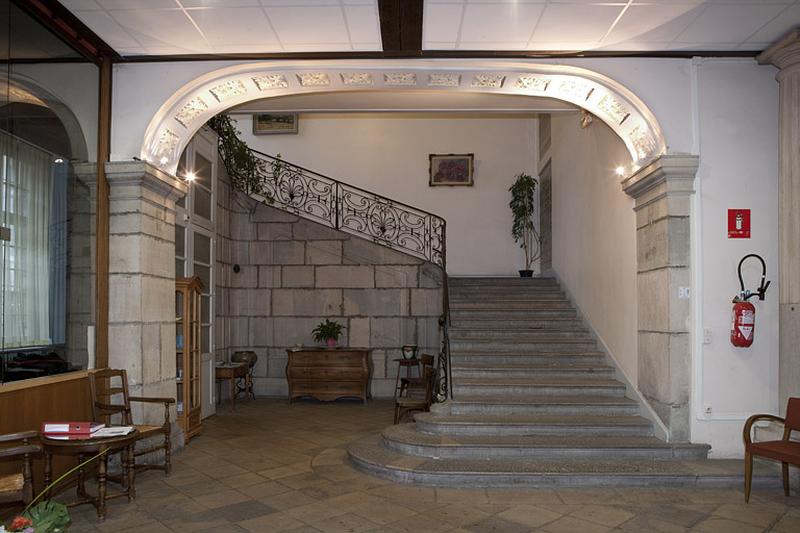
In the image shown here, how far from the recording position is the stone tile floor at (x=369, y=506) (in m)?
4.07

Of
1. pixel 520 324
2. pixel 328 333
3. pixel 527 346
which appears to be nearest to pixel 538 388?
pixel 527 346

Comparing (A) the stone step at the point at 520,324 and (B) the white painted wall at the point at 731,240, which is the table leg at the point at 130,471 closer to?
(A) the stone step at the point at 520,324

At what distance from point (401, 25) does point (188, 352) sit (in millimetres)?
3959

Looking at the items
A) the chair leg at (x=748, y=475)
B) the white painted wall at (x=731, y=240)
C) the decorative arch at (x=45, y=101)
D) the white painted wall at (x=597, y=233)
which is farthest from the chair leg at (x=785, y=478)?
the decorative arch at (x=45, y=101)

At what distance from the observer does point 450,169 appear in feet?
37.9

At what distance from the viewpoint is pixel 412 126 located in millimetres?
11648

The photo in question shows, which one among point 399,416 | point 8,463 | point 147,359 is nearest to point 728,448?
point 399,416

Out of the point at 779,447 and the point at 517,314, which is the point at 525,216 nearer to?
the point at 517,314

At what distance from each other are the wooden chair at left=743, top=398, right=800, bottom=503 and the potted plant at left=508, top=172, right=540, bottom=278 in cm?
665

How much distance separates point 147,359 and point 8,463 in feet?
5.00

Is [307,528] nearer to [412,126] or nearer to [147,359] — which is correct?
[147,359]

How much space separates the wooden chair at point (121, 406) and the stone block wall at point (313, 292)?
4.34 metres

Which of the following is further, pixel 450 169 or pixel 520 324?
pixel 450 169

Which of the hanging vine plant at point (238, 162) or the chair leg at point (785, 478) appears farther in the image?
the hanging vine plant at point (238, 162)
